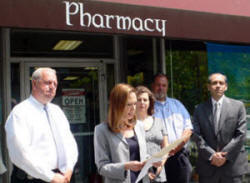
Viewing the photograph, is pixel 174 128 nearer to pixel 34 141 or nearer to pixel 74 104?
pixel 34 141

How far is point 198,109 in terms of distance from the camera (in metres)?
5.36

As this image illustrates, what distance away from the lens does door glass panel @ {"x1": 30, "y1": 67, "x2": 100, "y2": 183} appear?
686 cm

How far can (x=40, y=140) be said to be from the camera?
12.4 feet

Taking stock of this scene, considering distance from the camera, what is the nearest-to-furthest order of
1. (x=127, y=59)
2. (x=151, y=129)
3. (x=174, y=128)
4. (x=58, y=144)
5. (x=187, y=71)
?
(x=58, y=144) → (x=151, y=129) → (x=174, y=128) → (x=127, y=59) → (x=187, y=71)

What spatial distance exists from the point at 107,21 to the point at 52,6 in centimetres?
72

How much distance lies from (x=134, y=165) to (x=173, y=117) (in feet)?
6.11

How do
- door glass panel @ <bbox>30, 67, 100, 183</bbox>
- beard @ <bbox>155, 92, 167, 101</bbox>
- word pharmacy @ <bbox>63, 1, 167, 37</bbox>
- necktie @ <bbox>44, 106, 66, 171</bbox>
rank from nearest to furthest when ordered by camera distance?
1. necktie @ <bbox>44, 106, 66, 171</bbox>
2. word pharmacy @ <bbox>63, 1, 167, 37</bbox>
3. beard @ <bbox>155, 92, 167, 101</bbox>
4. door glass panel @ <bbox>30, 67, 100, 183</bbox>

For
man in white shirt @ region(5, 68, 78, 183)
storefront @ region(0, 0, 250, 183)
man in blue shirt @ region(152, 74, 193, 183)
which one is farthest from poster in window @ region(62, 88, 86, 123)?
man in white shirt @ region(5, 68, 78, 183)

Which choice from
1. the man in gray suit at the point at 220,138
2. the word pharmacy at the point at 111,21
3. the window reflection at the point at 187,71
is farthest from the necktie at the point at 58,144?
the window reflection at the point at 187,71

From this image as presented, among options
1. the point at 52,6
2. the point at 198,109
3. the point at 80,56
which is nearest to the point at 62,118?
the point at 52,6

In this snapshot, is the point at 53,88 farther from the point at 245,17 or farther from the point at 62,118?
the point at 245,17

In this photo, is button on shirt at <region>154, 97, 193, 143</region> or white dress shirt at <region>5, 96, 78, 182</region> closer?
white dress shirt at <region>5, 96, 78, 182</region>

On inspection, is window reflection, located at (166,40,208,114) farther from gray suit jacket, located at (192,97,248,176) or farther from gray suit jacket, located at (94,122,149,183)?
gray suit jacket, located at (94,122,149,183)

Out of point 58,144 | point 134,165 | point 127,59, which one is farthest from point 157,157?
point 127,59
